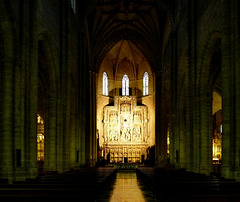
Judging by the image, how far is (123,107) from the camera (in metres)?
47.1

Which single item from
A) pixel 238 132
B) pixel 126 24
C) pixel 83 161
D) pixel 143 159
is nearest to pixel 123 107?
pixel 143 159

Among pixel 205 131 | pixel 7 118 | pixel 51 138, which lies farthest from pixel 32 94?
pixel 205 131

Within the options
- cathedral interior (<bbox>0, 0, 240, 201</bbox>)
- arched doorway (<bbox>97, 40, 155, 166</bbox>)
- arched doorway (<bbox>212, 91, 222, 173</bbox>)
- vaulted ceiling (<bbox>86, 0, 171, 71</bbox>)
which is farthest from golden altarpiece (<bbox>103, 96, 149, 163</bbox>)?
arched doorway (<bbox>212, 91, 222, 173</bbox>)

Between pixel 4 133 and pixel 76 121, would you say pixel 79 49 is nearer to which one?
pixel 76 121

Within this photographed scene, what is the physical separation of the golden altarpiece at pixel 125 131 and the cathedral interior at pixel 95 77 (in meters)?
1.70

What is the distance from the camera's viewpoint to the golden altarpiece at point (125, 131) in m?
45.8

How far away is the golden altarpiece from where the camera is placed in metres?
45.8

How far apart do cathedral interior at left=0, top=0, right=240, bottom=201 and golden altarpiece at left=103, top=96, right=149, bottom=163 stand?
1698 mm

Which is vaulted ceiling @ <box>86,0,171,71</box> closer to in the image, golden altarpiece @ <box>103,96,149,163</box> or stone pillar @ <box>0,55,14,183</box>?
golden altarpiece @ <box>103,96,149,163</box>

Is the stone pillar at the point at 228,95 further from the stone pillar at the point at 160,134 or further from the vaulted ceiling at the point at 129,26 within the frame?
the stone pillar at the point at 160,134

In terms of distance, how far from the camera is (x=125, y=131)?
46562mm

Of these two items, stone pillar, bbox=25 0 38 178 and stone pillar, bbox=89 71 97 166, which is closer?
stone pillar, bbox=25 0 38 178

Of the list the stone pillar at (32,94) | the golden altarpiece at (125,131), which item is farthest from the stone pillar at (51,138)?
the golden altarpiece at (125,131)

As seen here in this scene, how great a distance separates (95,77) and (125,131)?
8694 millimetres
